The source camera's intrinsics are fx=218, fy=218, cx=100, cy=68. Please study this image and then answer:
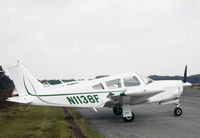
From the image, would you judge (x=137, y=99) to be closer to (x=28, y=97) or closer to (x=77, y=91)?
(x=77, y=91)

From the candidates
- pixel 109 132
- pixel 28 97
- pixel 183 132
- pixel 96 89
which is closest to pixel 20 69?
pixel 28 97

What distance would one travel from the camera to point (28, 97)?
1084 centimetres

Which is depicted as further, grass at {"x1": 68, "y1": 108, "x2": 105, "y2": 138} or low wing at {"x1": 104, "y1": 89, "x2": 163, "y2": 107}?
low wing at {"x1": 104, "y1": 89, "x2": 163, "y2": 107}

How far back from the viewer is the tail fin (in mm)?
10903

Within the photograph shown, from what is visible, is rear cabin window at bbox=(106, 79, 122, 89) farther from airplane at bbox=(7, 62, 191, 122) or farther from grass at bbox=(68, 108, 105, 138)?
grass at bbox=(68, 108, 105, 138)

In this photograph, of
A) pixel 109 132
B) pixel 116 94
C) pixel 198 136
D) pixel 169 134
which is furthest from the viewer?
pixel 116 94

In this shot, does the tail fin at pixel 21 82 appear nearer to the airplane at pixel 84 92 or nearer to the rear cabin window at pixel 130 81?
the airplane at pixel 84 92

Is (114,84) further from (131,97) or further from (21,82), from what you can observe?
(21,82)

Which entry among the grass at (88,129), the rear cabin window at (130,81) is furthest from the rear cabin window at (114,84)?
the grass at (88,129)

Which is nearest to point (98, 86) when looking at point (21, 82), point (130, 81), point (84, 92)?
point (84, 92)

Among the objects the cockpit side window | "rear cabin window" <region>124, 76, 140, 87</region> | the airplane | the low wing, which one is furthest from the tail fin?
"rear cabin window" <region>124, 76, 140, 87</region>

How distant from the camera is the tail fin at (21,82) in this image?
10903 mm

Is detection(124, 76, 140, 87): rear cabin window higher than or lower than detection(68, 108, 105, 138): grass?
higher

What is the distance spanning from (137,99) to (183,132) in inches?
127
